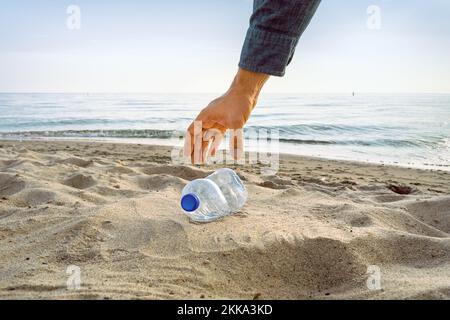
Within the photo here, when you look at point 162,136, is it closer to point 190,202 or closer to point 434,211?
point 434,211

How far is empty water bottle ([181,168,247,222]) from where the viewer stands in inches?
98.6

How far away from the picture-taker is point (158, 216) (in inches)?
112

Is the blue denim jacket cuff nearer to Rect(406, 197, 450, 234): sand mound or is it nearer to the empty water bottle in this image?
the empty water bottle

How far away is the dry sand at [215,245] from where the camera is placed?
194 centimetres

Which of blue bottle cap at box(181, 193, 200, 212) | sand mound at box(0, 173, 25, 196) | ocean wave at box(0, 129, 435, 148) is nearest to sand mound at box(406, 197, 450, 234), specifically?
blue bottle cap at box(181, 193, 200, 212)

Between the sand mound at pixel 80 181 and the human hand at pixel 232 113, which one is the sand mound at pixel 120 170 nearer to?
the sand mound at pixel 80 181

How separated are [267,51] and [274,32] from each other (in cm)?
6

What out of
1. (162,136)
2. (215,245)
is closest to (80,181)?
(215,245)

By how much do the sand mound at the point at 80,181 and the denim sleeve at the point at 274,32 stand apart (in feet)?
9.51

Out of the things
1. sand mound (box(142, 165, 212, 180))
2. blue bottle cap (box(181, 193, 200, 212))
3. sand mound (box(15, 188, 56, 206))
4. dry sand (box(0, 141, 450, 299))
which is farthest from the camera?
sand mound (box(142, 165, 212, 180))

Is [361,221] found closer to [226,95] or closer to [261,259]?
[261,259]

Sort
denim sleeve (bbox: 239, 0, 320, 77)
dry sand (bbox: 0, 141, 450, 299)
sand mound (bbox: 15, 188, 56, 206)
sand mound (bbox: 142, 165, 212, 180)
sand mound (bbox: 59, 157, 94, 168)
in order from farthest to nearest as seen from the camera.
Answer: sand mound (bbox: 59, 157, 94, 168) < sand mound (bbox: 142, 165, 212, 180) < sand mound (bbox: 15, 188, 56, 206) < dry sand (bbox: 0, 141, 450, 299) < denim sleeve (bbox: 239, 0, 320, 77)

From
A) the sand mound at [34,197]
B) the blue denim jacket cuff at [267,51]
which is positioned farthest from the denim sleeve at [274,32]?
the sand mound at [34,197]
